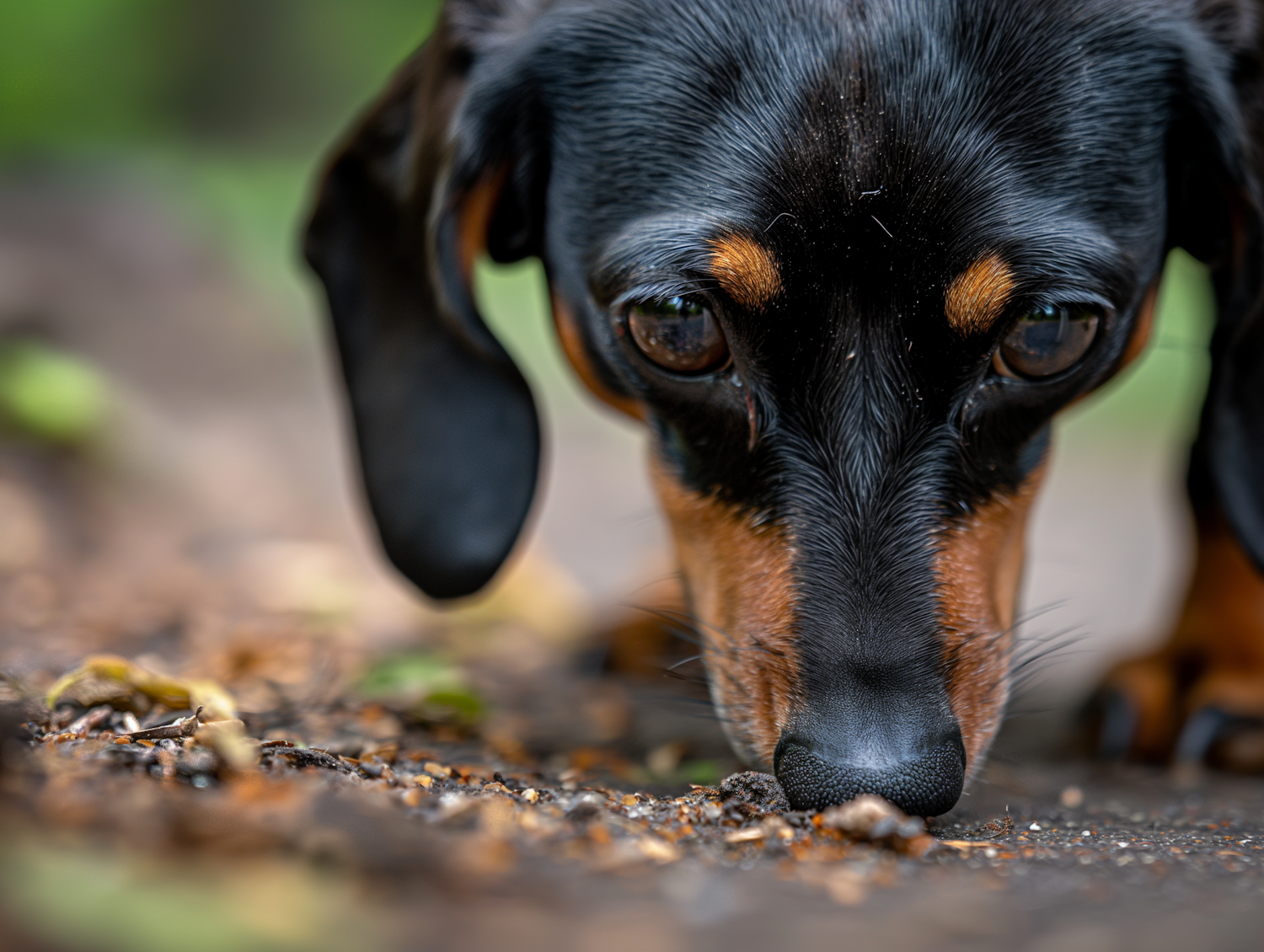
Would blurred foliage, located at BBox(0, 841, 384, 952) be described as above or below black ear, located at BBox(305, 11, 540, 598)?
below

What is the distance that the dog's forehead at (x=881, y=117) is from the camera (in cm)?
217

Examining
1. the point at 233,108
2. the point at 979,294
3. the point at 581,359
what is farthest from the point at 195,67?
the point at 979,294

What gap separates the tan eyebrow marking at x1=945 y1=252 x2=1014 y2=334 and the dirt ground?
34.9 inches

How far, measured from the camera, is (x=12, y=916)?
117 centimetres

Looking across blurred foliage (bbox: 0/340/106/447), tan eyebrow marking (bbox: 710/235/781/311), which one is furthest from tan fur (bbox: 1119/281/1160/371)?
blurred foliage (bbox: 0/340/106/447)

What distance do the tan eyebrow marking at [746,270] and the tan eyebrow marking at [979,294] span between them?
32 centimetres

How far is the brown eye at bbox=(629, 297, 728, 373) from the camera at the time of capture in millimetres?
2283

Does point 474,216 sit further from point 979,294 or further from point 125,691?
point 125,691

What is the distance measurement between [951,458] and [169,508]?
3.41 metres

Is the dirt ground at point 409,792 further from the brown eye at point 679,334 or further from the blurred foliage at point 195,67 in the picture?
the blurred foliage at point 195,67

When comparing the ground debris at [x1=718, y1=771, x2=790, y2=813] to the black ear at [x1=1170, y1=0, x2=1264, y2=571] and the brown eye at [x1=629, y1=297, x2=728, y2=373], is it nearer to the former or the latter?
the brown eye at [x1=629, y1=297, x2=728, y2=373]

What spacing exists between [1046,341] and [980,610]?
1.74 feet

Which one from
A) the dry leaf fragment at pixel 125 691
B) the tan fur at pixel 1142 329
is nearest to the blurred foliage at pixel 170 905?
the dry leaf fragment at pixel 125 691

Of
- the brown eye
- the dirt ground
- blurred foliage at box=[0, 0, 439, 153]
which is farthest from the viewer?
blurred foliage at box=[0, 0, 439, 153]
